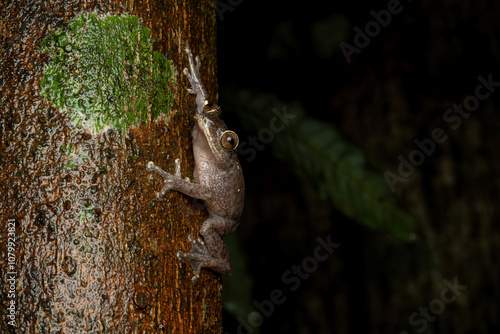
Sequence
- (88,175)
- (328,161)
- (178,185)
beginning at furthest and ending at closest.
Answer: (328,161), (178,185), (88,175)

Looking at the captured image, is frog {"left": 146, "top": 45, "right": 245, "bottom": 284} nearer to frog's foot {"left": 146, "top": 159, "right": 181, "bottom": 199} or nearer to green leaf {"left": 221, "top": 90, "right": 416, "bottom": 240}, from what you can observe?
frog's foot {"left": 146, "top": 159, "right": 181, "bottom": 199}

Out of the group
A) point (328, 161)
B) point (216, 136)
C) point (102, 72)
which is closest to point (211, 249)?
point (216, 136)

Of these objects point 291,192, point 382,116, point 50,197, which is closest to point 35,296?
point 50,197

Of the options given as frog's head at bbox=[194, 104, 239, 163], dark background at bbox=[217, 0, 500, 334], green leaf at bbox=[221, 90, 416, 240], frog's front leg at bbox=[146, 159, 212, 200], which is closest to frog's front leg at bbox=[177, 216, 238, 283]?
frog's front leg at bbox=[146, 159, 212, 200]

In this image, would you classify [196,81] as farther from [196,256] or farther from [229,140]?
[196,256]

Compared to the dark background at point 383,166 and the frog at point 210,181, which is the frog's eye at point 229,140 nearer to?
the frog at point 210,181

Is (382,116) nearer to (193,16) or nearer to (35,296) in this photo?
(193,16)

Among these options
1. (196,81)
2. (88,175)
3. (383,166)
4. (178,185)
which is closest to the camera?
(88,175)
